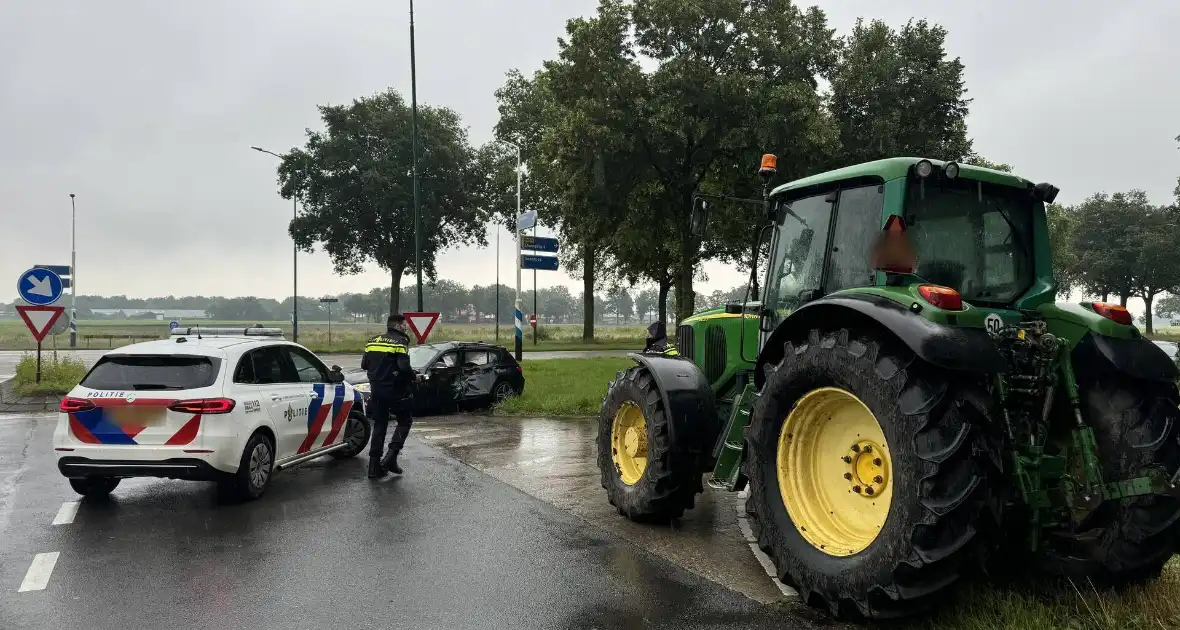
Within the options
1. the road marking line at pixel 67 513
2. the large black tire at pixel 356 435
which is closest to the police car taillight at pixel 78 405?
the road marking line at pixel 67 513

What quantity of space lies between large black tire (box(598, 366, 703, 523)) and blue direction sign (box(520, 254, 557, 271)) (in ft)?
46.8

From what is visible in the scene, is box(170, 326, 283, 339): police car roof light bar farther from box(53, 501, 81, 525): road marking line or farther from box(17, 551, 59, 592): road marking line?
box(17, 551, 59, 592): road marking line

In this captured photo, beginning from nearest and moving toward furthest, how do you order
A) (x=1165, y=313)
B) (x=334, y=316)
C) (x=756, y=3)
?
(x=756, y=3) → (x=1165, y=313) → (x=334, y=316)

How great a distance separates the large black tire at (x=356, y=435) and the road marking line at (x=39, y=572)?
14.0 ft

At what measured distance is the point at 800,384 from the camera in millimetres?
4254

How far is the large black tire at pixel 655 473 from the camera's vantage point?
5742 millimetres

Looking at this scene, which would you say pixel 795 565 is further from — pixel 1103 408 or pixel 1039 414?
pixel 1103 408

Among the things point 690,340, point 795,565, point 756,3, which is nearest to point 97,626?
point 795,565

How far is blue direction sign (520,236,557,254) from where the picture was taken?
814 inches

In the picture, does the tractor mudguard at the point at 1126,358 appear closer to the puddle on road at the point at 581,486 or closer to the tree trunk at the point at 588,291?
the puddle on road at the point at 581,486

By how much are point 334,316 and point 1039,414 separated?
153664 millimetres

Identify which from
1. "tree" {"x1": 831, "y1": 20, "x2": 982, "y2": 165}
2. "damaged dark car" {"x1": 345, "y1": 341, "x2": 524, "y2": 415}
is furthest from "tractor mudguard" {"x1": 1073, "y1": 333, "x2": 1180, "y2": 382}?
"tree" {"x1": 831, "y1": 20, "x2": 982, "y2": 165}

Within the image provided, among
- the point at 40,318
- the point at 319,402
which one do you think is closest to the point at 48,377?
the point at 40,318

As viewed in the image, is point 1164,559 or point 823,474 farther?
point 823,474
